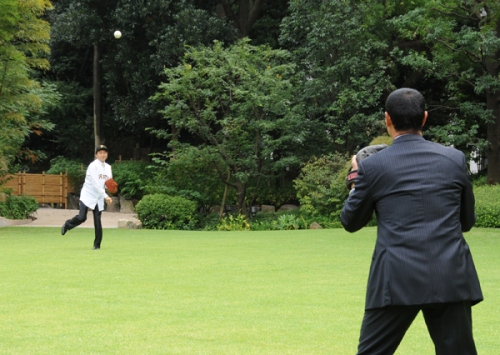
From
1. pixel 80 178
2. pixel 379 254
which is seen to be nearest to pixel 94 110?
pixel 80 178

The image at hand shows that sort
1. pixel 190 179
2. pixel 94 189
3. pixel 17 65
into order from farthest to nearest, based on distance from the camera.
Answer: pixel 190 179, pixel 17 65, pixel 94 189

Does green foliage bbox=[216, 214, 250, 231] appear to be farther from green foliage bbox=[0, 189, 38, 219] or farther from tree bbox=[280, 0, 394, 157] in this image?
green foliage bbox=[0, 189, 38, 219]

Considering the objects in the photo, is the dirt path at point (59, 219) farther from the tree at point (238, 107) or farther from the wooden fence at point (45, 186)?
the tree at point (238, 107)

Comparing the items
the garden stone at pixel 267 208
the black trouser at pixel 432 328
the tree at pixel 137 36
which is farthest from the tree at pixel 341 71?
the black trouser at pixel 432 328

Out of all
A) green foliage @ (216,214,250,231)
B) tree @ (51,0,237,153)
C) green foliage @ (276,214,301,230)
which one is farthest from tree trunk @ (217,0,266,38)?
green foliage @ (276,214,301,230)

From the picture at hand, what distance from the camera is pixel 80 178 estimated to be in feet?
135

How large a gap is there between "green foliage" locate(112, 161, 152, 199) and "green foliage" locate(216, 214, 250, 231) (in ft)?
32.4

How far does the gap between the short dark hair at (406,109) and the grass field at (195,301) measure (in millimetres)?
2920

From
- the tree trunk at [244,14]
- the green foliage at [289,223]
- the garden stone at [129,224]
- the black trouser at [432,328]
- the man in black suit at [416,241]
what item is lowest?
the garden stone at [129,224]

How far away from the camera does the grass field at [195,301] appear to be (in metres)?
7.07

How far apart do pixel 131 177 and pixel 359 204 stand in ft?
113

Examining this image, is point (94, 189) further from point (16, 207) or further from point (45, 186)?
point (45, 186)

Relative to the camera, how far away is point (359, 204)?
14.0ft

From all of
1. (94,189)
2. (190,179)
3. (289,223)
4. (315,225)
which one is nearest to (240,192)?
(190,179)
